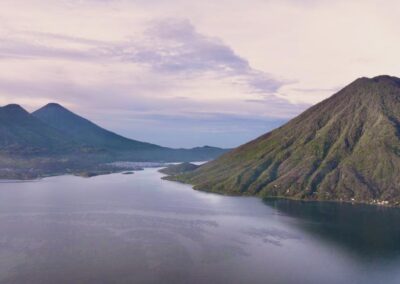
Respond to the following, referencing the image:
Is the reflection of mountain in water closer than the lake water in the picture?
No

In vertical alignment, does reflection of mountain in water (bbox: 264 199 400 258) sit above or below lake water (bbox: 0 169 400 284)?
above

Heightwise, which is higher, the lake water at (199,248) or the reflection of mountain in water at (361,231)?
the reflection of mountain in water at (361,231)

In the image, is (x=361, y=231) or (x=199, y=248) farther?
(x=361, y=231)

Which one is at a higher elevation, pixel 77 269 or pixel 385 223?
pixel 385 223

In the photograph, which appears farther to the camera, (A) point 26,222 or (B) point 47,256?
(A) point 26,222

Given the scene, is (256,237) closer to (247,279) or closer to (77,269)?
(247,279)

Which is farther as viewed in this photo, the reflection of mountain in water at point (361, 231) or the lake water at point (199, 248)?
the reflection of mountain in water at point (361, 231)

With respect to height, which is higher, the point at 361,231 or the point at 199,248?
the point at 361,231

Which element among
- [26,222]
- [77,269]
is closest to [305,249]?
[77,269]
